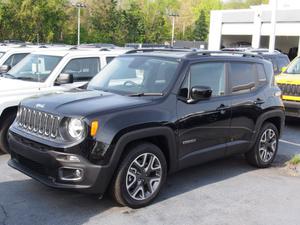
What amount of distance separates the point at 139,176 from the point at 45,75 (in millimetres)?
3862

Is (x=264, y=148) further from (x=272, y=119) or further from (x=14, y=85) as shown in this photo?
(x=14, y=85)

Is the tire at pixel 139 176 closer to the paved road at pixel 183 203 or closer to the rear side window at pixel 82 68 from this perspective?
the paved road at pixel 183 203

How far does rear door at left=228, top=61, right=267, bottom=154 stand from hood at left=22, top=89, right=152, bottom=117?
1599 millimetres

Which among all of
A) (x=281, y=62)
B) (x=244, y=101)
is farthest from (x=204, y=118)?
(x=281, y=62)

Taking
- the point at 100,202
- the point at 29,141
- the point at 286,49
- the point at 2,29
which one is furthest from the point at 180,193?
the point at 286,49

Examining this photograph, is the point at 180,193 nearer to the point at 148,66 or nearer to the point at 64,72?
the point at 148,66

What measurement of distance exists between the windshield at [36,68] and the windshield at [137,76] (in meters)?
2.24

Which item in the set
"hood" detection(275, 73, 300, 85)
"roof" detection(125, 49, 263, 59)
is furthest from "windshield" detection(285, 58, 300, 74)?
"roof" detection(125, 49, 263, 59)

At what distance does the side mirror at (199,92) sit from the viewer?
5.49 metres

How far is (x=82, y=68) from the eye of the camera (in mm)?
8570

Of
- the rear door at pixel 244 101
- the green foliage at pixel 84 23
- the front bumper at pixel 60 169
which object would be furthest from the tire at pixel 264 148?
the green foliage at pixel 84 23

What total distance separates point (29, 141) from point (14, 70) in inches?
158

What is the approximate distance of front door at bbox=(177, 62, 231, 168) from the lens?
548 cm

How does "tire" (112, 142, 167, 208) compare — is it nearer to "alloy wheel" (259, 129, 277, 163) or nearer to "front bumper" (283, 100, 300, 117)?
"alloy wheel" (259, 129, 277, 163)
